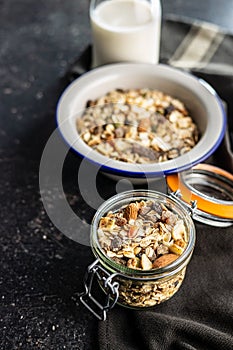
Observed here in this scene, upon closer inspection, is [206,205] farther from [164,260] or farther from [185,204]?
[164,260]

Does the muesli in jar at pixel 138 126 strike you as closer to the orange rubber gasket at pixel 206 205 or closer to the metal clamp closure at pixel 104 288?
the orange rubber gasket at pixel 206 205

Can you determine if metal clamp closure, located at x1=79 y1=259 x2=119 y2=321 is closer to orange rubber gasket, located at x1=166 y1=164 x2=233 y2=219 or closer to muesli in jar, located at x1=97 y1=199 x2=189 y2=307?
muesli in jar, located at x1=97 y1=199 x2=189 y2=307

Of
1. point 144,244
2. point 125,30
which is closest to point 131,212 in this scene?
point 144,244

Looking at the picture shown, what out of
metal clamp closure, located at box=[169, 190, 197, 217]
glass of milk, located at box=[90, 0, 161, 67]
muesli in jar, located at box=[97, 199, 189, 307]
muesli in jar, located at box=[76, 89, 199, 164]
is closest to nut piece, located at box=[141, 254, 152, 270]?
muesli in jar, located at box=[97, 199, 189, 307]

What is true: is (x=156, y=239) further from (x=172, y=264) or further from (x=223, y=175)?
(x=223, y=175)

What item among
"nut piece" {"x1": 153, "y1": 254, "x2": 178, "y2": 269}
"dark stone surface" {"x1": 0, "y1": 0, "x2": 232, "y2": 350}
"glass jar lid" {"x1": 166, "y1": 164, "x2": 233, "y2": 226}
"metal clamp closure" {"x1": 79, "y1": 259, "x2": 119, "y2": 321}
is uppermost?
"nut piece" {"x1": 153, "y1": 254, "x2": 178, "y2": 269}

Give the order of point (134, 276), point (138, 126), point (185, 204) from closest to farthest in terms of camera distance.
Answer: point (134, 276) → point (185, 204) → point (138, 126)
